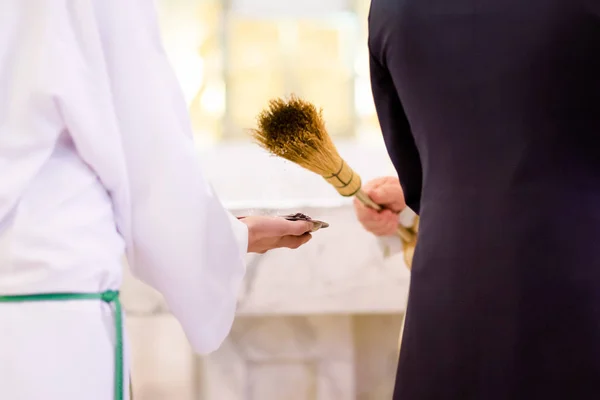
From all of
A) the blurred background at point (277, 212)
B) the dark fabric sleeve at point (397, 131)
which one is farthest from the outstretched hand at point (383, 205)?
the dark fabric sleeve at point (397, 131)

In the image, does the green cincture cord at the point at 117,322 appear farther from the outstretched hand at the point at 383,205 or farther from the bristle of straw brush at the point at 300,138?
the outstretched hand at the point at 383,205

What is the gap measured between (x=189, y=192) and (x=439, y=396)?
0.95 feet

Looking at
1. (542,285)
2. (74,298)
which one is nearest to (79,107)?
(74,298)

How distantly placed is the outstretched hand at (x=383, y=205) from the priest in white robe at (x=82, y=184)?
469 millimetres

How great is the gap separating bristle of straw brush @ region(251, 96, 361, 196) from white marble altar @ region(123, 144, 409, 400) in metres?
0.25

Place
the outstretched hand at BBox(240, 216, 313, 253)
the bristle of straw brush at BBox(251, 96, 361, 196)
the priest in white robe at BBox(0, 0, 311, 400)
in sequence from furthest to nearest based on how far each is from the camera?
1. the bristle of straw brush at BBox(251, 96, 361, 196)
2. the outstretched hand at BBox(240, 216, 313, 253)
3. the priest in white robe at BBox(0, 0, 311, 400)

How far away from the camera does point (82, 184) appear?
540 mm

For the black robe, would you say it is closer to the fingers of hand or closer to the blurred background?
the fingers of hand

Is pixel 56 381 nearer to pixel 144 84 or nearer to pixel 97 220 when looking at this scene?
pixel 97 220

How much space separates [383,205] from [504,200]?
463mm

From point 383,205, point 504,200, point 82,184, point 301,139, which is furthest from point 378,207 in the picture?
point 82,184

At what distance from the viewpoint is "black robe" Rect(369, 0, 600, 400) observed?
55 centimetres

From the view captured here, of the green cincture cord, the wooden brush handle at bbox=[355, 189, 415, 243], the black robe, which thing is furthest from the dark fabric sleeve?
the green cincture cord

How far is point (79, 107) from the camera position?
0.52 metres
